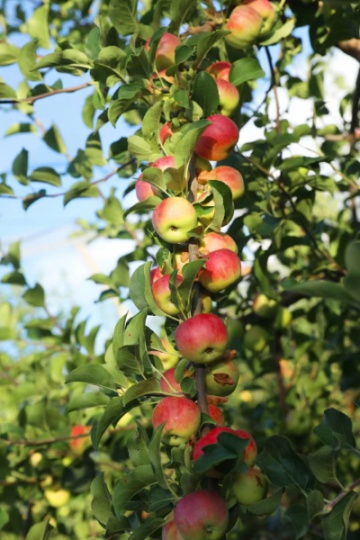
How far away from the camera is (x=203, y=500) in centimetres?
68

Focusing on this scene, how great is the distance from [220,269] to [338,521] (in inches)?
12.1

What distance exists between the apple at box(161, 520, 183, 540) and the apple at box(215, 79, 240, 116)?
→ 0.58m

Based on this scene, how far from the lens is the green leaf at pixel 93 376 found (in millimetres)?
833

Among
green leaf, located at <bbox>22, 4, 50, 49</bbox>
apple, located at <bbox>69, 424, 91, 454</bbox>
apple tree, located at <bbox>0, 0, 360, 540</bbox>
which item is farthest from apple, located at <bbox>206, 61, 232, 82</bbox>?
apple, located at <bbox>69, 424, 91, 454</bbox>

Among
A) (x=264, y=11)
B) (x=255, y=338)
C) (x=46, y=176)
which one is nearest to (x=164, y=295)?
(x=264, y=11)

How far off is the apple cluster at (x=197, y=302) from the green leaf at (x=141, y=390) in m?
0.01

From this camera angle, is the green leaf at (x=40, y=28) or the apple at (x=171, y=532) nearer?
the apple at (x=171, y=532)

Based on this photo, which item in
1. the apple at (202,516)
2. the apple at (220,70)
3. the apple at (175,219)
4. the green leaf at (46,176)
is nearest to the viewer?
the apple at (202,516)

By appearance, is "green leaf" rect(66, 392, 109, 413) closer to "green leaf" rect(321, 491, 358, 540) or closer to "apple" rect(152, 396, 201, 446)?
"apple" rect(152, 396, 201, 446)

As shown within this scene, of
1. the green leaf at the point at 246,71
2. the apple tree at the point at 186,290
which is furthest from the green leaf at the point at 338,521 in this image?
the green leaf at the point at 246,71

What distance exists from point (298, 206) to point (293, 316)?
0.33 m

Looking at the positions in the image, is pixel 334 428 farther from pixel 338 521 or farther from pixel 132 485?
pixel 132 485

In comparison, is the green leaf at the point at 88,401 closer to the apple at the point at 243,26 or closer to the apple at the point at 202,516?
the apple at the point at 202,516

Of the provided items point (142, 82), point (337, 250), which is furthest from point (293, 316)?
point (142, 82)
